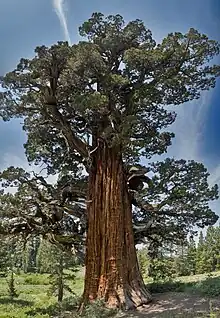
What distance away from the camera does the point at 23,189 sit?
34.6 feet

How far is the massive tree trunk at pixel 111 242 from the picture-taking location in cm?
883

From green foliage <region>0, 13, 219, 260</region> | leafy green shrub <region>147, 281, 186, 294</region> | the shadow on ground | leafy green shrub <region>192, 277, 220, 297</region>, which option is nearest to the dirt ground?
the shadow on ground

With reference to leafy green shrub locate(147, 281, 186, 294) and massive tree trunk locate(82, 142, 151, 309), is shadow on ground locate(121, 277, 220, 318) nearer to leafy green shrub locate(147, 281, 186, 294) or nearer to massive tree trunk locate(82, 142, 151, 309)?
leafy green shrub locate(147, 281, 186, 294)

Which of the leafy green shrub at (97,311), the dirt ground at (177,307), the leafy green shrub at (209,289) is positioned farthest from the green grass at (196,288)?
the leafy green shrub at (97,311)

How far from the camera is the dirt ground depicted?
7137 millimetres

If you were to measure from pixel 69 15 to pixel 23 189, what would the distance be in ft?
18.3

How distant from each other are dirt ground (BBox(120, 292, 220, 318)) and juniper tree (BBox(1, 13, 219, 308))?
1.29 feet

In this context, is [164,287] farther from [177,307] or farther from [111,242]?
[177,307]

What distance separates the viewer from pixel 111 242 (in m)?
9.17

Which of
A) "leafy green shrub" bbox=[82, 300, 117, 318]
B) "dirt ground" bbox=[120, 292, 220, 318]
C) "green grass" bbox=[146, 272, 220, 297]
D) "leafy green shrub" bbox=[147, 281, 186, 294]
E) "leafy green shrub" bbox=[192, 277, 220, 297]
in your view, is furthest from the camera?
"leafy green shrub" bbox=[147, 281, 186, 294]

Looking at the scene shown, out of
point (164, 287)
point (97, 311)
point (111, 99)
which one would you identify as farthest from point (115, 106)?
point (164, 287)

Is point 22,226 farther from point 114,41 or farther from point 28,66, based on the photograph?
point 114,41

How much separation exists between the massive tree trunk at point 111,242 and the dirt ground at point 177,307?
37cm

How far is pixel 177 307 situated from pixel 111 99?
5027mm
